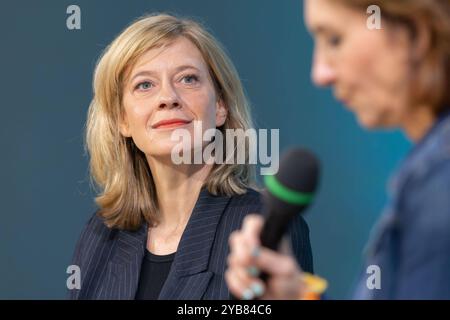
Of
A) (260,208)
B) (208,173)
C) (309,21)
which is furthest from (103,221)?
(309,21)

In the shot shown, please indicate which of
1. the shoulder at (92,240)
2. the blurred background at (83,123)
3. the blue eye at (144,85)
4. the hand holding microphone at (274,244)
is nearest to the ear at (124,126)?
the blue eye at (144,85)

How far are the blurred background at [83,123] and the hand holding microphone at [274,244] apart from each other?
5.35 feet

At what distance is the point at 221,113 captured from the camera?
6.50ft

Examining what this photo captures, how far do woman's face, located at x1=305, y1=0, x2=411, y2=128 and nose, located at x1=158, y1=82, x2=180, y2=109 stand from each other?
100 centimetres

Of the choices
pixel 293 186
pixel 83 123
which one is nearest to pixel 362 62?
pixel 293 186

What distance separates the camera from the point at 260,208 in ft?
5.88

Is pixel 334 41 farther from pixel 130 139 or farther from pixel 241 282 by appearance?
pixel 130 139

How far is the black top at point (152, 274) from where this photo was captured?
175 cm

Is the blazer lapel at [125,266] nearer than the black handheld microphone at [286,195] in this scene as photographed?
No

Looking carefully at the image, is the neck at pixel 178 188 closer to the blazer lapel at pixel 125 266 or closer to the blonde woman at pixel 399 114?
the blazer lapel at pixel 125 266

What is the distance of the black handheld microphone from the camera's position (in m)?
0.85

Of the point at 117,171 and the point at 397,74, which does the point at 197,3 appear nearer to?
the point at 117,171

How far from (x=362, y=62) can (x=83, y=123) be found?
1.83 m
